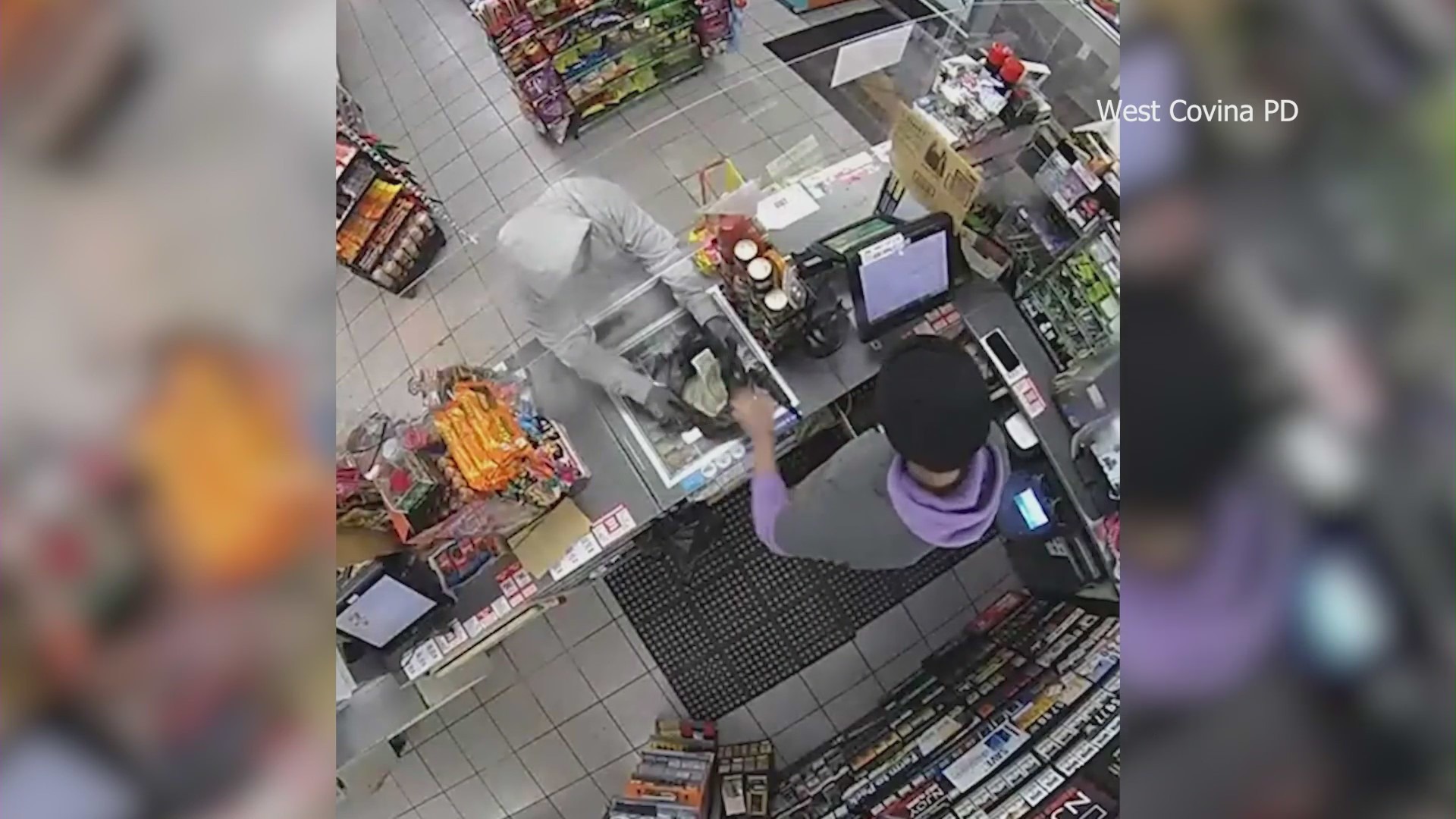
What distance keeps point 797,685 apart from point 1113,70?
2834mm

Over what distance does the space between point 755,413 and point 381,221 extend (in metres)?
2.46

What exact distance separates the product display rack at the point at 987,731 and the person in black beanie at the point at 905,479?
831mm

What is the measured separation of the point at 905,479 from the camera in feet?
9.28

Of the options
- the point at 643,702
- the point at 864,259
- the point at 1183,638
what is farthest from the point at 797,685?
the point at 1183,638

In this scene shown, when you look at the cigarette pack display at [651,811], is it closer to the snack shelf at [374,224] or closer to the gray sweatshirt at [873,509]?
the gray sweatshirt at [873,509]

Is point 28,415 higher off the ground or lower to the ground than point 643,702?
higher

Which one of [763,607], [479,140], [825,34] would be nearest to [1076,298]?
[763,607]

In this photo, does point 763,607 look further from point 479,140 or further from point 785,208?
point 479,140

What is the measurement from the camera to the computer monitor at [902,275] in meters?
3.78

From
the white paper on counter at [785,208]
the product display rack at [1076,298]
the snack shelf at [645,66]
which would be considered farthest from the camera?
the snack shelf at [645,66]

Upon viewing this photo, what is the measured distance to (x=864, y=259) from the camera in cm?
376

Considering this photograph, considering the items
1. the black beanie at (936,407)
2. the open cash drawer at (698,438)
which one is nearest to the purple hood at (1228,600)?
the black beanie at (936,407)

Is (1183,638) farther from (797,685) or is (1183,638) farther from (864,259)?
(797,685)

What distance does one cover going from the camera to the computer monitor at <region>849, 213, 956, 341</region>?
3777mm
